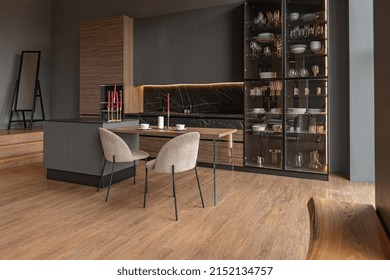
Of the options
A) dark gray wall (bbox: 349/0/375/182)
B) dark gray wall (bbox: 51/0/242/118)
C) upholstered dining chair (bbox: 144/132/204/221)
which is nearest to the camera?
upholstered dining chair (bbox: 144/132/204/221)

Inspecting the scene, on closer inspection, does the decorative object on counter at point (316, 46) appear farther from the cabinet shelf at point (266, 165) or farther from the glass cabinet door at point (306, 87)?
the cabinet shelf at point (266, 165)

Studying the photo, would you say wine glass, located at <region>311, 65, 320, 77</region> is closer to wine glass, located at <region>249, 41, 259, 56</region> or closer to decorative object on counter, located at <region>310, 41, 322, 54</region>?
decorative object on counter, located at <region>310, 41, 322, 54</region>

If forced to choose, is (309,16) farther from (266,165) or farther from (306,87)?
(266,165)

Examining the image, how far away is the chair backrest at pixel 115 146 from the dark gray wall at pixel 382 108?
2411 mm

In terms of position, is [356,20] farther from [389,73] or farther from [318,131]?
[389,73]

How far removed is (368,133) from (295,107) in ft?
3.47

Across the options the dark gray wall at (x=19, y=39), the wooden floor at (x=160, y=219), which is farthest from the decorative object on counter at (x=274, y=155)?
the dark gray wall at (x=19, y=39)

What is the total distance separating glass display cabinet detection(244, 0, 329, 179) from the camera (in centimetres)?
450

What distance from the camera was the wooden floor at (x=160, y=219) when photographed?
2.21m

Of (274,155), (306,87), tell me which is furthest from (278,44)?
(274,155)

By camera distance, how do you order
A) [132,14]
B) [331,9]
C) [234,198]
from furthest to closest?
[132,14] → [331,9] → [234,198]

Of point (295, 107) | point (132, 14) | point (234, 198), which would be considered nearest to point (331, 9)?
point (295, 107)

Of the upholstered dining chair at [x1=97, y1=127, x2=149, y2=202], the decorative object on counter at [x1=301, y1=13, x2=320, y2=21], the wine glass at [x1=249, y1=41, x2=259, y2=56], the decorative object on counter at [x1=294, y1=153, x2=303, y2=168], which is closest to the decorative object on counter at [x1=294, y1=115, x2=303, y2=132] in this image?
the decorative object on counter at [x1=294, y1=153, x2=303, y2=168]

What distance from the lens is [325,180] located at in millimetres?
4312
